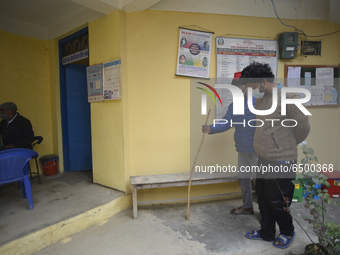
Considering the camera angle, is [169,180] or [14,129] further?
[14,129]

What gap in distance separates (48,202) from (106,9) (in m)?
2.87

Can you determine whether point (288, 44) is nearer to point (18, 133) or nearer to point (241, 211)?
point (241, 211)

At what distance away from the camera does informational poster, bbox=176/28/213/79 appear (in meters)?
3.61

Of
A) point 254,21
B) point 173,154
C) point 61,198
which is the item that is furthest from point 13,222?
point 254,21

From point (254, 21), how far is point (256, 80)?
5.87ft

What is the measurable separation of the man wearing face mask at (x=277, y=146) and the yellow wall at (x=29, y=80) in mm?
4077

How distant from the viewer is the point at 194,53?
367 centimetres

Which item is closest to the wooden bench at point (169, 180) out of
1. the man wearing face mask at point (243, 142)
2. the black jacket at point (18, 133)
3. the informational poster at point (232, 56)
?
the man wearing face mask at point (243, 142)

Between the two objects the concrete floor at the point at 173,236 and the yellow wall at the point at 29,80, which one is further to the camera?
the yellow wall at the point at 29,80

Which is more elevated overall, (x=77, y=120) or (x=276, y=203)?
(x=77, y=120)

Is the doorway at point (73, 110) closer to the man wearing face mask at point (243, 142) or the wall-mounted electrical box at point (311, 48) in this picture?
the man wearing face mask at point (243, 142)

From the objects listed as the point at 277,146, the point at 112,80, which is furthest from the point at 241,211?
the point at 112,80

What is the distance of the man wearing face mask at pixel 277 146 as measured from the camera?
94.2 inches

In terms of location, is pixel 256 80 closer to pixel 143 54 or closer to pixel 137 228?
pixel 143 54
